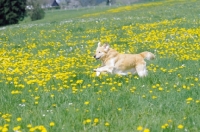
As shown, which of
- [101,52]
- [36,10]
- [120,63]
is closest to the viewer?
[120,63]

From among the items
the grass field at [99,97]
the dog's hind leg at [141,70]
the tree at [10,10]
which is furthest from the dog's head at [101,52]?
the tree at [10,10]

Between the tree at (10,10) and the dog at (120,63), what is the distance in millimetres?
49449

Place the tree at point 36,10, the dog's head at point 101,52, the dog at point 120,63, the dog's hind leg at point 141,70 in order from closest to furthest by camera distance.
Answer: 1. the dog's hind leg at point 141,70
2. the dog at point 120,63
3. the dog's head at point 101,52
4. the tree at point 36,10

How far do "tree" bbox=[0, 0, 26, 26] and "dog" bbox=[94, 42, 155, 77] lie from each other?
162 feet

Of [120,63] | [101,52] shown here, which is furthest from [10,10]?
[120,63]

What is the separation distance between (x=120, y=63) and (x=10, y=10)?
166 feet

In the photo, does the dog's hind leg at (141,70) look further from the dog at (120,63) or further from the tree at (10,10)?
the tree at (10,10)

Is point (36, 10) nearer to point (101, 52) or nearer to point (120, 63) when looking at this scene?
point (101, 52)

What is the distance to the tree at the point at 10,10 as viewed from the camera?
186 ft

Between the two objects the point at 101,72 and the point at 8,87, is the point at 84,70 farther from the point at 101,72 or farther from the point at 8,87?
the point at 8,87

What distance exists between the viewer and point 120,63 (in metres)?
9.09

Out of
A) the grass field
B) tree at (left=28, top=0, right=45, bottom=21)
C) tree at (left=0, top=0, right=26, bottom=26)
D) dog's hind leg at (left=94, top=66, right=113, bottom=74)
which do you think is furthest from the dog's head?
tree at (left=28, top=0, right=45, bottom=21)

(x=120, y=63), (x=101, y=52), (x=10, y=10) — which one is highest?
(x=101, y=52)

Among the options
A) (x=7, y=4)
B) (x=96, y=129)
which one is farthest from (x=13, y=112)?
(x=7, y=4)
